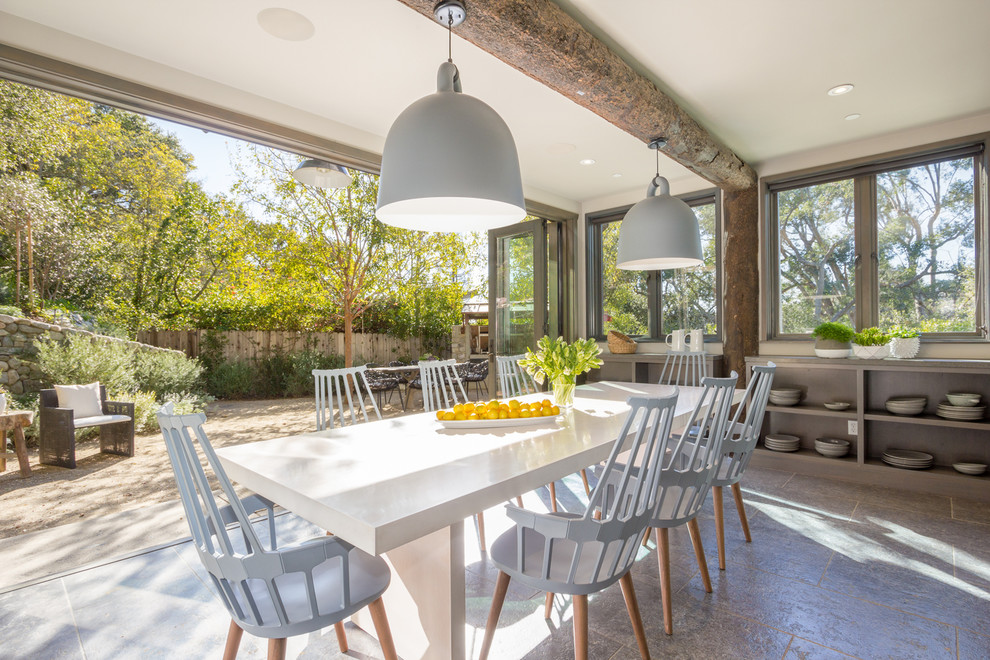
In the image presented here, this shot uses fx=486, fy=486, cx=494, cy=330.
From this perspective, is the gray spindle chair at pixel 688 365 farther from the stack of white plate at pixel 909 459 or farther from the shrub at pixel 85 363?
the shrub at pixel 85 363

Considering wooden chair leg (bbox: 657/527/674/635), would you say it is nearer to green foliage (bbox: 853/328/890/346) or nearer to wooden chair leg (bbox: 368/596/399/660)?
wooden chair leg (bbox: 368/596/399/660)

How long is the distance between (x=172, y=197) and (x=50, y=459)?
20.3 ft

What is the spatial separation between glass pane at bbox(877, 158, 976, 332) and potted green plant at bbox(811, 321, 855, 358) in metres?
Answer: 0.46

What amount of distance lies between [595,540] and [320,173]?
3.08 m

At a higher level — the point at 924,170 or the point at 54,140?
the point at 54,140

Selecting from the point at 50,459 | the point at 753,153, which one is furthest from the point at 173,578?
the point at 753,153

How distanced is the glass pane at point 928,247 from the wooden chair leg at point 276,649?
4.51 meters

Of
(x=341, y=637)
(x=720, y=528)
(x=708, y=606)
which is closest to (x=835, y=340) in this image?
(x=720, y=528)

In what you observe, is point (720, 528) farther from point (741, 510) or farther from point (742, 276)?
point (742, 276)

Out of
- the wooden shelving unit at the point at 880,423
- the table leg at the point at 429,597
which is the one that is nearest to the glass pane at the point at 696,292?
the wooden shelving unit at the point at 880,423

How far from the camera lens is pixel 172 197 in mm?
8672

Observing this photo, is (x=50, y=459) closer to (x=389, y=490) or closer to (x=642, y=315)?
(x=389, y=490)

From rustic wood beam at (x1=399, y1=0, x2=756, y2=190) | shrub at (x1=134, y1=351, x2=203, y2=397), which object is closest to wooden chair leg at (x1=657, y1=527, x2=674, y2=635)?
rustic wood beam at (x1=399, y1=0, x2=756, y2=190)

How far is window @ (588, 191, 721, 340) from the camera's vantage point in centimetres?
464
